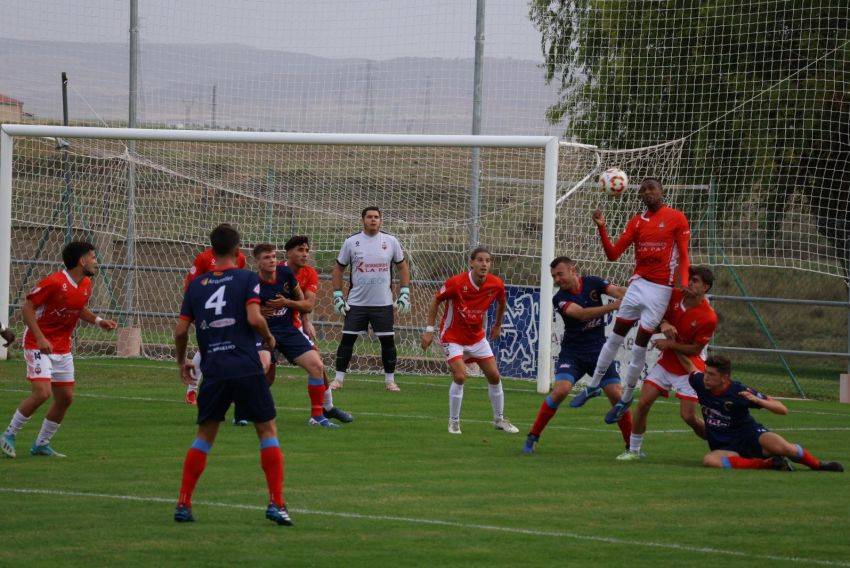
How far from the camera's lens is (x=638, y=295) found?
13.3 meters

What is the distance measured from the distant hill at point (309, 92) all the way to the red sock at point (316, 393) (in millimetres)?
9360

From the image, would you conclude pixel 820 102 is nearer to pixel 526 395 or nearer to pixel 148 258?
pixel 526 395

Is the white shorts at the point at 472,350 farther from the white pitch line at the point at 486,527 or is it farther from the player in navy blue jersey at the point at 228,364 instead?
the player in navy blue jersey at the point at 228,364

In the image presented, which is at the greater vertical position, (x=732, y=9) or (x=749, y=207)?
(x=732, y=9)

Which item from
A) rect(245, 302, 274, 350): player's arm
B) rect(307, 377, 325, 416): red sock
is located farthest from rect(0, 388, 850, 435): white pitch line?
rect(245, 302, 274, 350): player's arm

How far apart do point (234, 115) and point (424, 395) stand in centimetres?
900

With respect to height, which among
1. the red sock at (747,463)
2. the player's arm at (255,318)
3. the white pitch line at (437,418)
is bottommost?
the white pitch line at (437,418)

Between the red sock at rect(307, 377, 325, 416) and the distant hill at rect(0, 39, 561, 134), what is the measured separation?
936cm

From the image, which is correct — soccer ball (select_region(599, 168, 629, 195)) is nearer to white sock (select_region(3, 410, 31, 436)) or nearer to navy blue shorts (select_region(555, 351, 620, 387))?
navy blue shorts (select_region(555, 351, 620, 387))

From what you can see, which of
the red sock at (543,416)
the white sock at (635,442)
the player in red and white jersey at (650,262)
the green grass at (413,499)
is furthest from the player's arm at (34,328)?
the white sock at (635,442)

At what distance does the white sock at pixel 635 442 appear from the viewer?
12625 millimetres

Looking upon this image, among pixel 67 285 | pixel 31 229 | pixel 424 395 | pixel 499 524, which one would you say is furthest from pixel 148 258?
pixel 499 524

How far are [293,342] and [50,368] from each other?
129 inches

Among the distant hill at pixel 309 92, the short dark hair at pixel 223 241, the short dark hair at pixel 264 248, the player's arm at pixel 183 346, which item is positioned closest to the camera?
the short dark hair at pixel 223 241
